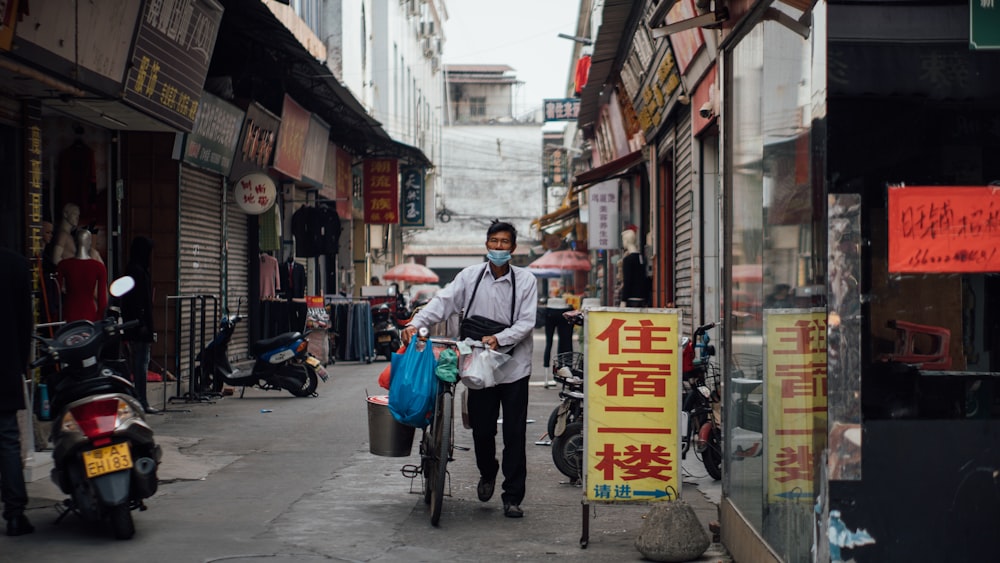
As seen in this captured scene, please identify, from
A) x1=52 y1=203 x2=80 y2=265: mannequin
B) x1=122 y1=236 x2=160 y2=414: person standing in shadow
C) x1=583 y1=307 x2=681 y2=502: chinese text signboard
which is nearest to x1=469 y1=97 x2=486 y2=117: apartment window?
x1=122 y1=236 x2=160 y2=414: person standing in shadow

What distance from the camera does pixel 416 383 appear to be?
6809mm

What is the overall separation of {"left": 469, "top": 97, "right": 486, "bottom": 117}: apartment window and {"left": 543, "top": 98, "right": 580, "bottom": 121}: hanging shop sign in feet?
109

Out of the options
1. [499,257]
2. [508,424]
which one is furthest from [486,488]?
[499,257]

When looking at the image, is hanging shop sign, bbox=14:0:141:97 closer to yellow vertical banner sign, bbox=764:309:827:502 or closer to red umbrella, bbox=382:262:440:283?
yellow vertical banner sign, bbox=764:309:827:502

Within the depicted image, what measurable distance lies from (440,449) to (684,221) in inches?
335

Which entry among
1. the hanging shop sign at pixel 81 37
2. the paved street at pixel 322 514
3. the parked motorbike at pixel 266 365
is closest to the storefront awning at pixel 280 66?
the hanging shop sign at pixel 81 37

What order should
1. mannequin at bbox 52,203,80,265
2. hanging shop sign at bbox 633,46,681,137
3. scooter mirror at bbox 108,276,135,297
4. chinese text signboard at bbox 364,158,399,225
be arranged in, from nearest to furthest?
1. scooter mirror at bbox 108,276,135,297
2. mannequin at bbox 52,203,80,265
3. hanging shop sign at bbox 633,46,681,137
4. chinese text signboard at bbox 364,158,399,225

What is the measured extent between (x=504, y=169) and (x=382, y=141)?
38305 mm

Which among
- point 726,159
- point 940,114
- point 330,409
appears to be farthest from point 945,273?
point 330,409

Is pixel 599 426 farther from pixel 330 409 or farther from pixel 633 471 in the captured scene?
pixel 330 409

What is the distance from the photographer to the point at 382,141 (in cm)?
2655

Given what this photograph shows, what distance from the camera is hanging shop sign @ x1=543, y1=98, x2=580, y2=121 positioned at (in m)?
35.1

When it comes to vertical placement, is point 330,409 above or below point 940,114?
below

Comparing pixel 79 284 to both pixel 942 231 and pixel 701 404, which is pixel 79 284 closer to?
pixel 701 404
